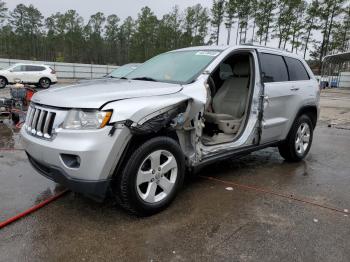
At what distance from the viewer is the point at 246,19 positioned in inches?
1817

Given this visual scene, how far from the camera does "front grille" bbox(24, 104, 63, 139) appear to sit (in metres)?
2.76

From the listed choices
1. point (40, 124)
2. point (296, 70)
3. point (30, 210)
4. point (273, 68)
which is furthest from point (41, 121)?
point (296, 70)

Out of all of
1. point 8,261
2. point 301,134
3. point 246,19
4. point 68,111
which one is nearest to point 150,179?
point 68,111

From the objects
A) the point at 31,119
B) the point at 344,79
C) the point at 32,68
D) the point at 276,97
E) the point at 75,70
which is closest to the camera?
the point at 31,119

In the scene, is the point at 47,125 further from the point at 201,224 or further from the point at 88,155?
the point at 201,224

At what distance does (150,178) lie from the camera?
2953 mm

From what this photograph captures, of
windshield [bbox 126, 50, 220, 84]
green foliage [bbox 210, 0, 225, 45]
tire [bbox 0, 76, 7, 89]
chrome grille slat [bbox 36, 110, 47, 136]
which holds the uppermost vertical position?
green foliage [bbox 210, 0, 225, 45]

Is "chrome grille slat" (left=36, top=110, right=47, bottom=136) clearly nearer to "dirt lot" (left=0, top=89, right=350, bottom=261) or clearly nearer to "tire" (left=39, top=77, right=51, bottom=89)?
"dirt lot" (left=0, top=89, right=350, bottom=261)

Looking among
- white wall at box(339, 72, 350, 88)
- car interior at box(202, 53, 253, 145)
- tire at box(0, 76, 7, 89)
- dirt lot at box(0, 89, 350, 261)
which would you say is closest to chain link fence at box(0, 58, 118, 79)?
tire at box(0, 76, 7, 89)

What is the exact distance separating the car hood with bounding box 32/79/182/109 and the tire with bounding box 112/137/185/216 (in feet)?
1.56

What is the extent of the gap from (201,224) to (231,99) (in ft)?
7.74

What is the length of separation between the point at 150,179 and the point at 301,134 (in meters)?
3.12

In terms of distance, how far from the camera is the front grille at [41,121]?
276cm

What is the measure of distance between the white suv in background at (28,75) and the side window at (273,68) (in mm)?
18815
